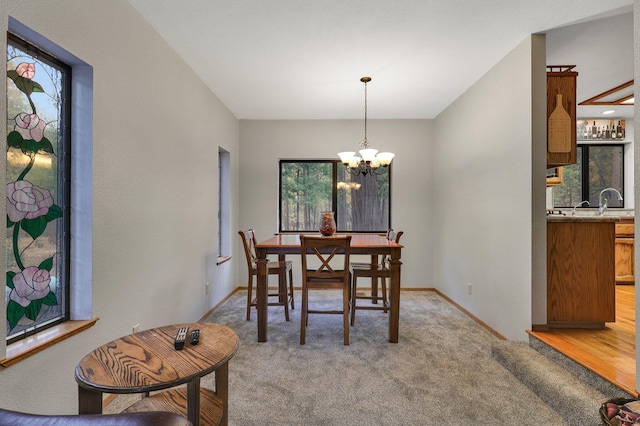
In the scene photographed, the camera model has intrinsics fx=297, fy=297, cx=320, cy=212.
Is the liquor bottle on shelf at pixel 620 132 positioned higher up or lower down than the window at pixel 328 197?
higher up

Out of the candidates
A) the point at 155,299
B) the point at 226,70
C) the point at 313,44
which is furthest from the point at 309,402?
the point at 226,70

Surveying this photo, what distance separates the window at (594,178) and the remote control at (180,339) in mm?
5505

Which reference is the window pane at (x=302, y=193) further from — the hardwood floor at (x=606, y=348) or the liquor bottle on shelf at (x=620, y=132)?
the liquor bottle on shelf at (x=620, y=132)

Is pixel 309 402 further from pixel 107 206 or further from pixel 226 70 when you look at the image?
pixel 226 70

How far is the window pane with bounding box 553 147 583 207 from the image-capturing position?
15.4 ft

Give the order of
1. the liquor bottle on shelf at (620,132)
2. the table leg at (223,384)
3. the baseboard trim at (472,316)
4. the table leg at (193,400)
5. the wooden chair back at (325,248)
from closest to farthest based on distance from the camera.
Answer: the table leg at (193,400), the table leg at (223,384), the wooden chair back at (325,248), the baseboard trim at (472,316), the liquor bottle on shelf at (620,132)

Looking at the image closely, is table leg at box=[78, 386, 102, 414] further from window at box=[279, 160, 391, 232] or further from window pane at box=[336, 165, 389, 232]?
window pane at box=[336, 165, 389, 232]

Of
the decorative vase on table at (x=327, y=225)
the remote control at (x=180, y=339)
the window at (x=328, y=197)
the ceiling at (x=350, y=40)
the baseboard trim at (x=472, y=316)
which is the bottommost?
the baseboard trim at (x=472, y=316)

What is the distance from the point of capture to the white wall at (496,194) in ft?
7.82

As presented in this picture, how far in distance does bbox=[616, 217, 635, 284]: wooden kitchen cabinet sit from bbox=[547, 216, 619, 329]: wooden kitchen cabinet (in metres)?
2.53

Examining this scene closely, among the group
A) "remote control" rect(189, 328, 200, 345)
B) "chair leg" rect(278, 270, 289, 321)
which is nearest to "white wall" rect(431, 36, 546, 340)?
"chair leg" rect(278, 270, 289, 321)

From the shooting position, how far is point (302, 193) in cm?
475

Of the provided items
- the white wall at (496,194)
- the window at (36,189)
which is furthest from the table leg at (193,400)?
the white wall at (496,194)

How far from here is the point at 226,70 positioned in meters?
3.00
